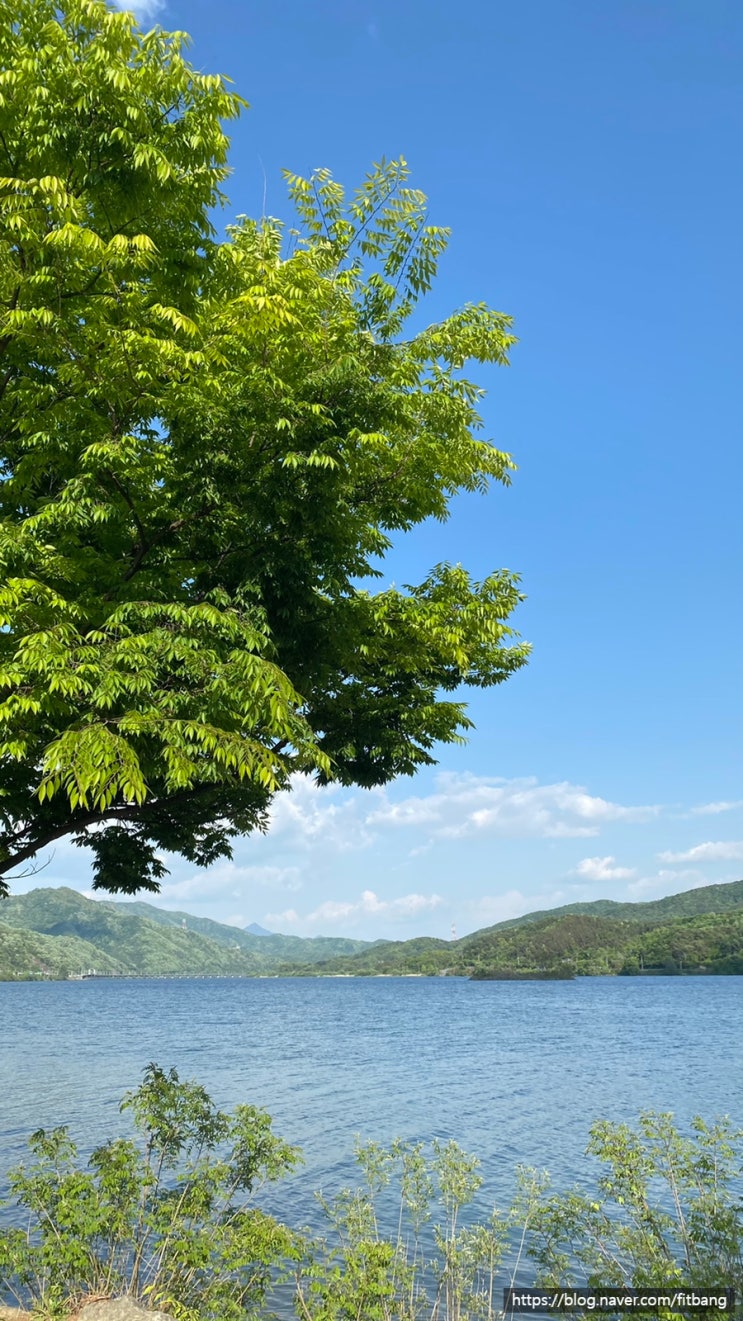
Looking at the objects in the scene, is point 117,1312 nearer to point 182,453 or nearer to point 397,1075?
point 182,453

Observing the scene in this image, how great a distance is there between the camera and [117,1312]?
Answer: 28.4 ft

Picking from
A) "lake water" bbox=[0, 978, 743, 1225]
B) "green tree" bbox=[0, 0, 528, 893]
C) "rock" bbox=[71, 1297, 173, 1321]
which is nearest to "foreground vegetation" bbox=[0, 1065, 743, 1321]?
"rock" bbox=[71, 1297, 173, 1321]

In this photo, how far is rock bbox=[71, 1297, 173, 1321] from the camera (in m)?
8.53

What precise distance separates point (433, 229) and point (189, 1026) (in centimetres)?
9394

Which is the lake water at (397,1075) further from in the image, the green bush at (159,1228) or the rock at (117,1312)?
the rock at (117,1312)

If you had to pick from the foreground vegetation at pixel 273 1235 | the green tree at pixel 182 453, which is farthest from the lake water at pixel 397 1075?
the green tree at pixel 182 453

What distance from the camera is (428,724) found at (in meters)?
11.1

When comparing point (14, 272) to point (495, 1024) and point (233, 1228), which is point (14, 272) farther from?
point (495, 1024)

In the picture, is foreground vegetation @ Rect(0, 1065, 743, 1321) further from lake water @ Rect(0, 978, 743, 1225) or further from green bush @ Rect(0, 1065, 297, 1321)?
lake water @ Rect(0, 978, 743, 1225)

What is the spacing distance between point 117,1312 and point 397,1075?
1609 inches

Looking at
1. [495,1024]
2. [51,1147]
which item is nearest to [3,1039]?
[495,1024]

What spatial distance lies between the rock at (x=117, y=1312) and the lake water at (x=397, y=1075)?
11.4 meters

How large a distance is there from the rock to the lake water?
11420 mm

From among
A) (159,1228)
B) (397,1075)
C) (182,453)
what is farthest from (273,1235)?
(397,1075)
